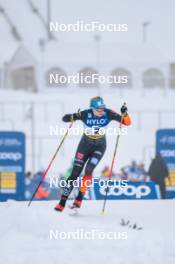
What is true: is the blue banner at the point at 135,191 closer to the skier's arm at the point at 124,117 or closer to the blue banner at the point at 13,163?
the blue banner at the point at 13,163

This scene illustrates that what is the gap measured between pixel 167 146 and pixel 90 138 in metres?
3.72

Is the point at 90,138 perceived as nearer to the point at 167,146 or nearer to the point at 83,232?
the point at 83,232

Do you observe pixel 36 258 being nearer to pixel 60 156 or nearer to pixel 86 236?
pixel 86 236

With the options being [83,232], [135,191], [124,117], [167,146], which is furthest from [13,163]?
[83,232]

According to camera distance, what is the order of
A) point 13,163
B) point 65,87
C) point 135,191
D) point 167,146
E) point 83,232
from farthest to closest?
point 65,87, point 167,146, point 13,163, point 135,191, point 83,232

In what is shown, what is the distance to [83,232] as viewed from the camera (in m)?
6.23

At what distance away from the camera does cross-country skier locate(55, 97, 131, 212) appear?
23.4 feet

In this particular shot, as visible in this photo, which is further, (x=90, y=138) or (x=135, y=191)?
(x=135, y=191)

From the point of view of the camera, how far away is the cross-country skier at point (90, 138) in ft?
23.4

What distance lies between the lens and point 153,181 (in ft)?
33.3

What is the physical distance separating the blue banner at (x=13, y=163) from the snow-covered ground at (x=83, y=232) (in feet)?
8.22

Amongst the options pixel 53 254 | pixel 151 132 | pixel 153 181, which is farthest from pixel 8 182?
pixel 151 132

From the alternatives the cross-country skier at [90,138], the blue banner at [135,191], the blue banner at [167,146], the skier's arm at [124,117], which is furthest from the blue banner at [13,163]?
the skier's arm at [124,117]

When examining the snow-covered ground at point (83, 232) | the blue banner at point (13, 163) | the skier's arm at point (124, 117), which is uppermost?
the skier's arm at point (124, 117)
